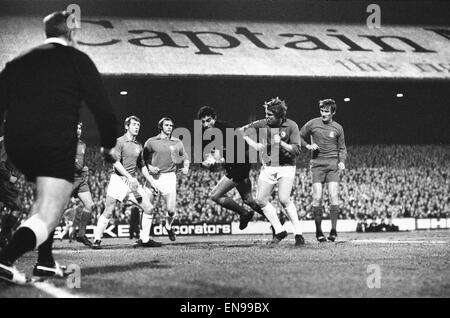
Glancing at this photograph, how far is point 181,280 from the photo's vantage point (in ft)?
17.5

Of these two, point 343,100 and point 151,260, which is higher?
point 343,100

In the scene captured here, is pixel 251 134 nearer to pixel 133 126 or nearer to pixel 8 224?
pixel 133 126

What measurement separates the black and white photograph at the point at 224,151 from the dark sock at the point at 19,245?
0.01 m

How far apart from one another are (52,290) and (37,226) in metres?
0.55

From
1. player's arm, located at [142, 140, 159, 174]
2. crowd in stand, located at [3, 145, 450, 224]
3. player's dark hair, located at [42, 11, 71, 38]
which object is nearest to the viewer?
player's dark hair, located at [42, 11, 71, 38]

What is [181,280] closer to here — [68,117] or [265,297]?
[265,297]

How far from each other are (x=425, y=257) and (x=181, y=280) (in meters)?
3.52

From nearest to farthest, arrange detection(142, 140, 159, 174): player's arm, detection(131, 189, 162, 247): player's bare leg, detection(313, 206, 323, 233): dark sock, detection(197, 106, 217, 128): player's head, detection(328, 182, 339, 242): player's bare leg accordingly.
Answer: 1. detection(197, 106, 217, 128): player's head
2. detection(131, 189, 162, 247): player's bare leg
3. detection(313, 206, 323, 233): dark sock
4. detection(328, 182, 339, 242): player's bare leg
5. detection(142, 140, 159, 174): player's arm

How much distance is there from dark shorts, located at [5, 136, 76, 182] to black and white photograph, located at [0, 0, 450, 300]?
0.5 inches

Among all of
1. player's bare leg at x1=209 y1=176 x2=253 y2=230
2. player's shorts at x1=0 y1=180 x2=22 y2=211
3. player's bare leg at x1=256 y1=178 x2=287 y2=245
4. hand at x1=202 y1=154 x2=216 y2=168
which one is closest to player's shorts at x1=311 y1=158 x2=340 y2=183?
player's bare leg at x1=256 y1=178 x2=287 y2=245

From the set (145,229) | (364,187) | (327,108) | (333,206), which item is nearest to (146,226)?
(145,229)

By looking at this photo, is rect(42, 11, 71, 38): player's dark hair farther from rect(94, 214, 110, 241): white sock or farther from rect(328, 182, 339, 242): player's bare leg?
rect(328, 182, 339, 242): player's bare leg

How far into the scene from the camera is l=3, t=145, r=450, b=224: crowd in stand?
20922 millimetres
